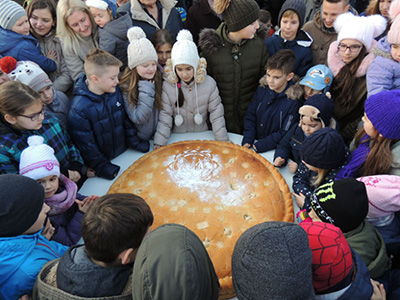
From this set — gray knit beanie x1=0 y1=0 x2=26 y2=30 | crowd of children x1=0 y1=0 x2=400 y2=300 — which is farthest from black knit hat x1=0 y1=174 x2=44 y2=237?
gray knit beanie x1=0 y1=0 x2=26 y2=30

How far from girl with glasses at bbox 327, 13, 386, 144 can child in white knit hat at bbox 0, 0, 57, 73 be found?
3.22 meters

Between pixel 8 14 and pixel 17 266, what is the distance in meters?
2.60

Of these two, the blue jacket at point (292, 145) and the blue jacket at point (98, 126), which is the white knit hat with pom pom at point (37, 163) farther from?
the blue jacket at point (292, 145)

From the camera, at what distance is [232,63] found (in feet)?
10.2

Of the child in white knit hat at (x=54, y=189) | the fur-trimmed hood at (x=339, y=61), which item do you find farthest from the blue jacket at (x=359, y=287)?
the fur-trimmed hood at (x=339, y=61)

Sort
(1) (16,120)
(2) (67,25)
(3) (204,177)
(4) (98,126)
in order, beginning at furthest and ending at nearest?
(2) (67,25) → (4) (98,126) → (3) (204,177) → (1) (16,120)

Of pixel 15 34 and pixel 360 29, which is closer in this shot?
pixel 360 29

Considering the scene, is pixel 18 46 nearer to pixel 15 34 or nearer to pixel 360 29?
pixel 15 34

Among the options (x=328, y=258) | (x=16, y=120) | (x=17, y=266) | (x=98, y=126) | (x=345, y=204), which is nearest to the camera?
(x=328, y=258)

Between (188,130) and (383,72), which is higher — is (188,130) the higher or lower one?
the lower one

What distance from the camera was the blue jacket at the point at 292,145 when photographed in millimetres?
2686

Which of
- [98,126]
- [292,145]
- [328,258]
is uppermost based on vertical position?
[328,258]

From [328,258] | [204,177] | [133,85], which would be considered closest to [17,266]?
[204,177]

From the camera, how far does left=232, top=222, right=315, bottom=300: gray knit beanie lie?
1045 mm
